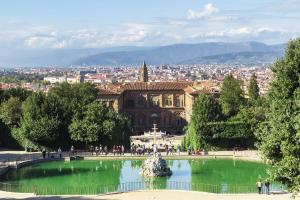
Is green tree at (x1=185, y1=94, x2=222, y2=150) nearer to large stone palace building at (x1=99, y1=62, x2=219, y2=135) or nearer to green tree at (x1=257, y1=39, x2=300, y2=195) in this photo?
green tree at (x1=257, y1=39, x2=300, y2=195)

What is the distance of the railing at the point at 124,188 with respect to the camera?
38.3 meters

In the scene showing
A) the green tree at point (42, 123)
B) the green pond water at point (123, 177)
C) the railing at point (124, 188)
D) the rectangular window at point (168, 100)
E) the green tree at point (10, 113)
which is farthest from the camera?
the rectangular window at point (168, 100)

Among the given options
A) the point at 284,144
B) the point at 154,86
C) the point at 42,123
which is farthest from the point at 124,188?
the point at 154,86

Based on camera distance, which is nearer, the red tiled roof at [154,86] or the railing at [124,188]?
the railing at [124,188]

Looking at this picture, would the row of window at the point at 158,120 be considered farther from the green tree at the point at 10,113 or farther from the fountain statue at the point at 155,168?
the fountain statue at the point at 155,168

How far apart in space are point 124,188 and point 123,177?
6.48m

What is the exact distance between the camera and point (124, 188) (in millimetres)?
39781

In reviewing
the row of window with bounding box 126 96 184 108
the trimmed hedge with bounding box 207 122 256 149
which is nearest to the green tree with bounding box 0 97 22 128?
the trimmed hedge with bounding box 207 122 256 149

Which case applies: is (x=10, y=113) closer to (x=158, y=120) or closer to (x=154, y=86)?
(x=154, y=86)

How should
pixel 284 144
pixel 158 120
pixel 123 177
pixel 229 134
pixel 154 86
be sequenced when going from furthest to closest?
pixel 158 120 < pixel 154 86 < pixel 229 134 < pixel 123 177 < pixel 284 144

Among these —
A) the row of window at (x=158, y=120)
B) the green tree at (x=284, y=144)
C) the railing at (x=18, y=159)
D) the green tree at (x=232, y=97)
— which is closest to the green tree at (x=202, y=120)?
the green tree at (x=232, y=97)

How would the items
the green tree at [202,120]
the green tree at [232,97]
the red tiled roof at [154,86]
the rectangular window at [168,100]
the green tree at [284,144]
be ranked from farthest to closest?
the rectangular window at [168,100], the red tiled roof at [154,86], the green tree at [232,97], the green tree at [202,120], the green tree at [284,144]

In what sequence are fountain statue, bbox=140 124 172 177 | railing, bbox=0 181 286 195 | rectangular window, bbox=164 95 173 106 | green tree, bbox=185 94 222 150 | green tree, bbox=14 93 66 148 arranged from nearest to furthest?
railing, bbox=0 181 286 195, fountain statue, bbox=140 124 172 177, green tree, bbox=14 93 66 148, green tree, bbox=185 94 222 150, rectangular window, bbox=164 95 173 106

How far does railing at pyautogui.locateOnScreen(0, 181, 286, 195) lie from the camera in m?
38.3
